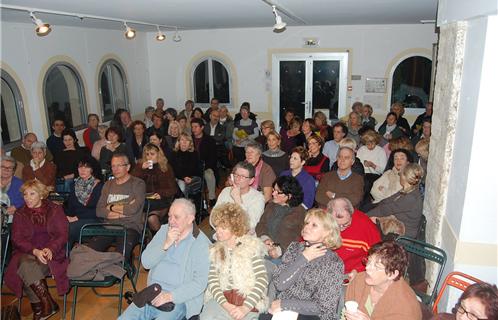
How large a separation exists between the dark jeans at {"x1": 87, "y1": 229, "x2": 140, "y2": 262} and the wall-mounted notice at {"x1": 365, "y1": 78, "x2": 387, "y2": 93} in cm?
716

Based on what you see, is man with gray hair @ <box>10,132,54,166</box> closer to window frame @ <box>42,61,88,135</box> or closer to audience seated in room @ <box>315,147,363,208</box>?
window frame @ <box>42,61,88,135</box>

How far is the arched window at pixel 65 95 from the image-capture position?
24.7 feet

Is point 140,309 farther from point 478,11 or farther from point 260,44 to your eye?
point 260,44

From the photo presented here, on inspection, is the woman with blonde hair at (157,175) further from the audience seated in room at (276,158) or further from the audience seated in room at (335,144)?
the audience seated in room at (335,144)

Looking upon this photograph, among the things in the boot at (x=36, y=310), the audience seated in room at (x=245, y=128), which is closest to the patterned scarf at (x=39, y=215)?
the boot at (x=36, y=310)

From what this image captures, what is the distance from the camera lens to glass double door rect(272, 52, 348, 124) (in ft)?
32.3

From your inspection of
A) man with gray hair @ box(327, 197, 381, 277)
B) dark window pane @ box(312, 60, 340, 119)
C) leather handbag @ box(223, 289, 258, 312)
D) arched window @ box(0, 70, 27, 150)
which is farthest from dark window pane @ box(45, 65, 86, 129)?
man with gray hair @ box(327, 197, 381, 277)

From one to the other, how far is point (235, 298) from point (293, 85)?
7901 mm

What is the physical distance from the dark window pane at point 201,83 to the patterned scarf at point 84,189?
642cm

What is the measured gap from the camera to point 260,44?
393 inches

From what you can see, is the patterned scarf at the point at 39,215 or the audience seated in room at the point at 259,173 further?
the audience seated in room at the point at 259,173

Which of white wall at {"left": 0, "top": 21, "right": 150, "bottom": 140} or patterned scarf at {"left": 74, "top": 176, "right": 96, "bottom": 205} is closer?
patterned scarf at {"left": 74, "top": 176, "right": 96, "bottom": 205}

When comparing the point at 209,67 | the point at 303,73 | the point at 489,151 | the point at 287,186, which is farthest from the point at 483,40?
the point at 209,67

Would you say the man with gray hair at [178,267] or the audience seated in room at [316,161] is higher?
the audience seated in room at [316,161]
